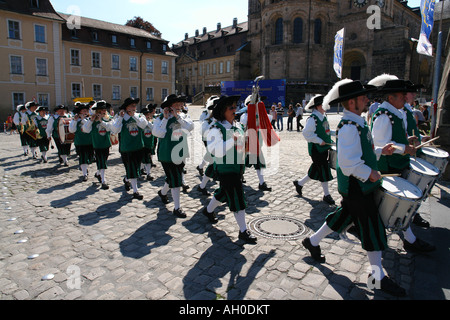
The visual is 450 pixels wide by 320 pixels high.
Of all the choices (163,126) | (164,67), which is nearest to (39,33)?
(164,67)

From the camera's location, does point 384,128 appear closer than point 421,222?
Yes

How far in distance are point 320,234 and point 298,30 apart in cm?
4711

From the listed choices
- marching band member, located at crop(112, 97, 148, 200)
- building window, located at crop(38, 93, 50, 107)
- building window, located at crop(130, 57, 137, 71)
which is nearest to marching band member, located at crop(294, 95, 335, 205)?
marching band member, located at crop(112, 97, 148, 200)

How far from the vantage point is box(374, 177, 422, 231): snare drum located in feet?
10.9

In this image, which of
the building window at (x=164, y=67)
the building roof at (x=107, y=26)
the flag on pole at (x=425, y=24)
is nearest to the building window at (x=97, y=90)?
the building roof at (x=107, y=26)

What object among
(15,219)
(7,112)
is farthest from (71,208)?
(7,112)

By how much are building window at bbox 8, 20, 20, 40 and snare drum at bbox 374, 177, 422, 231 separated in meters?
37.0

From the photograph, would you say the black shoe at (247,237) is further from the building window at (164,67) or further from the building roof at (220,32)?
the building roof at (220,32)

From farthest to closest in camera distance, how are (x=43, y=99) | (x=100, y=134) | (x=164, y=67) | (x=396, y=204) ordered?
(x=164, y=67)
(x=43, y=99)
(x=100, y=134)
(x=396, y=204)

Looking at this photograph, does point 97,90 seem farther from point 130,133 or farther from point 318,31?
point 130,133

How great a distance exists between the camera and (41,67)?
106ft

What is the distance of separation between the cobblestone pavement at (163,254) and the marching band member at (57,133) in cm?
349
